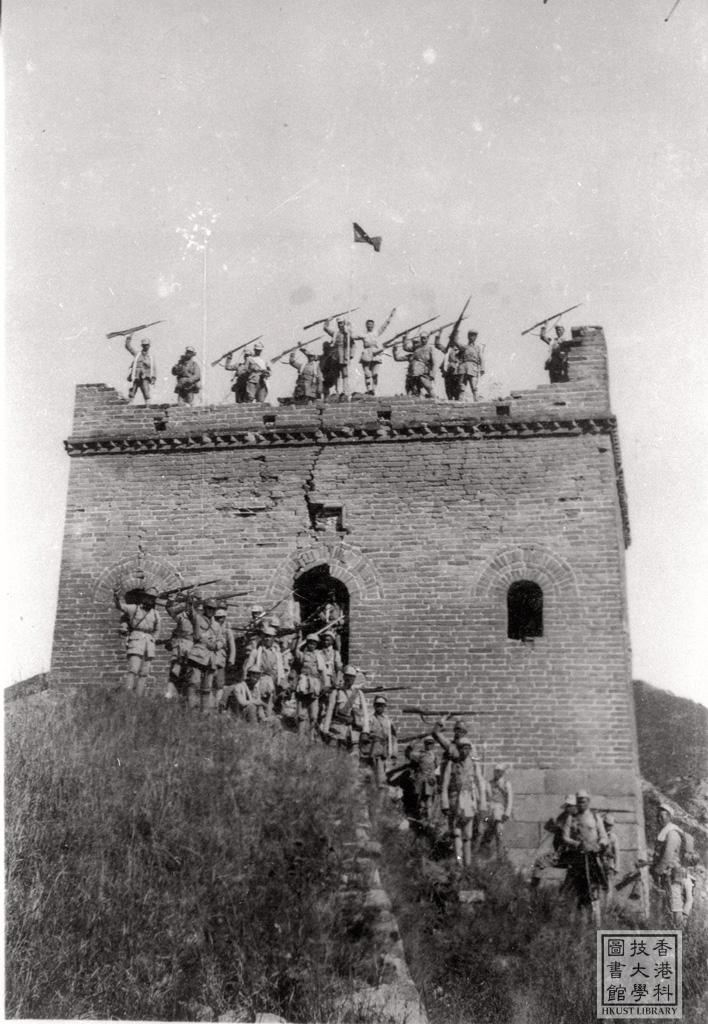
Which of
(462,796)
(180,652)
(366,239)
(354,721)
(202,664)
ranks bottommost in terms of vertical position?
(462,796)

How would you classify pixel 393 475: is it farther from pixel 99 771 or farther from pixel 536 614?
pixel 99 771

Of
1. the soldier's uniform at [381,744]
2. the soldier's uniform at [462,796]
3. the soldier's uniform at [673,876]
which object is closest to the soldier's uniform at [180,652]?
the soldier's uniform at [381,744]

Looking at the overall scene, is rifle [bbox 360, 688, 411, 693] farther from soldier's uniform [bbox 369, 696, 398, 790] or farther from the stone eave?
the stone eave

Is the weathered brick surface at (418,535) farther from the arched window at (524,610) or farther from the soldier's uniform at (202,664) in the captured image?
the soldier's uniform at (202,664)

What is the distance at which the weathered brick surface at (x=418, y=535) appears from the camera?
1293cm

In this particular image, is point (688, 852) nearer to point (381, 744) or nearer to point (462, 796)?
point (462, 796)

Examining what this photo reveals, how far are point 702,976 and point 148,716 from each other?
6807 mm

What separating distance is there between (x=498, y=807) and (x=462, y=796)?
0.74m

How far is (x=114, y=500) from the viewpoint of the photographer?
588 inches

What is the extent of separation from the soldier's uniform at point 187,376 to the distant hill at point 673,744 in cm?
1111

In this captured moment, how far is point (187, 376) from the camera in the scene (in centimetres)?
1585

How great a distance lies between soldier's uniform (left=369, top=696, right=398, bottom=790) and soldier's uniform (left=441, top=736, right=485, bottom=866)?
96 cm

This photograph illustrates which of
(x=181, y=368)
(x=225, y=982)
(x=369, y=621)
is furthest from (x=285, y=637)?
(x=225, y=982)

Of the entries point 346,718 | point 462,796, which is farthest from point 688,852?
point 346,718
